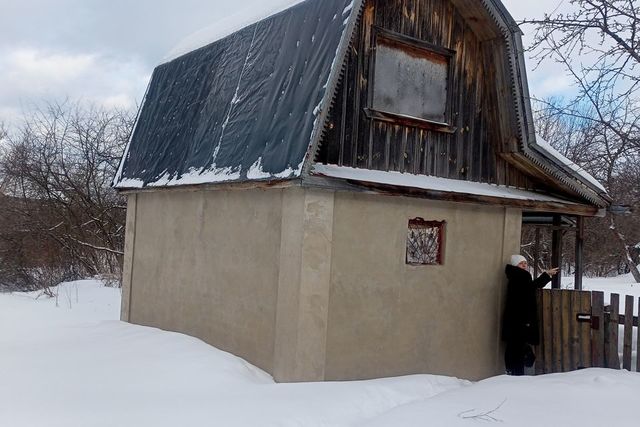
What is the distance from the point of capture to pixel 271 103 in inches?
287

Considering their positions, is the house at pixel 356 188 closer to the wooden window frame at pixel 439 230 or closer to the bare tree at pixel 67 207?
the wooden window frame at pixel 439 230

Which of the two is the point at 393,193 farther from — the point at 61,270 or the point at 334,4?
the point at 61,270

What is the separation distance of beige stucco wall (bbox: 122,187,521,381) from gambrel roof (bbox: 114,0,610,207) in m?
0.44

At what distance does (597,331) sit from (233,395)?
16.3 ft

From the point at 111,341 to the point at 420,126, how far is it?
529cm

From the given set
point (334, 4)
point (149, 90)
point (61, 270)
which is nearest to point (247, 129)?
point (334, 4)

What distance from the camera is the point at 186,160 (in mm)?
8711

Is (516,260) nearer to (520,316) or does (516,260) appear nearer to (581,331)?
(520,316)

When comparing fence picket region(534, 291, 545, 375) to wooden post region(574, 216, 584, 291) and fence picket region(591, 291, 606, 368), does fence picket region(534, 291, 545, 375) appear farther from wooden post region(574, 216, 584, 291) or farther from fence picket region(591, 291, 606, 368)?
wooden post region(574, 216, 584, 291)

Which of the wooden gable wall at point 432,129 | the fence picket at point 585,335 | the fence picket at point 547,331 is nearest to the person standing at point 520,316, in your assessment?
the fence picket at point 547,331

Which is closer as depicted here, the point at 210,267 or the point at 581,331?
the point at 581,331

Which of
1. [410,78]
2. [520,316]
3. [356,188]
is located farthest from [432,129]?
[520,316]

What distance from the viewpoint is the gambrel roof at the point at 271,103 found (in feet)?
21.6

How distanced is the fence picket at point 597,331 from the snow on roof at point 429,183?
5.37 feet
